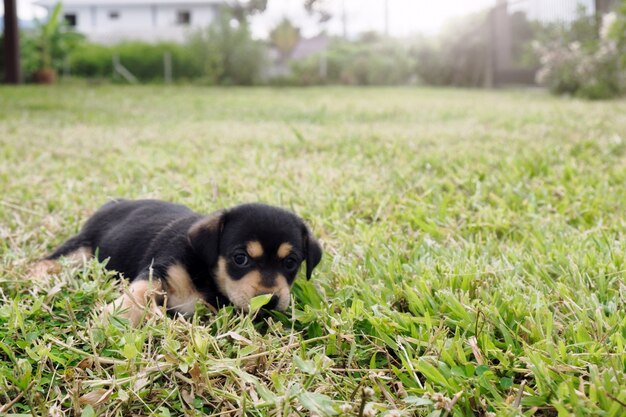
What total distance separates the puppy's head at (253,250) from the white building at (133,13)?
4767cm

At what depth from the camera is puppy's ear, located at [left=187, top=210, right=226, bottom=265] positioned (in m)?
2.62

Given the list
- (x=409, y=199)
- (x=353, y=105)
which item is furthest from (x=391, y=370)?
(x=353, y=105)

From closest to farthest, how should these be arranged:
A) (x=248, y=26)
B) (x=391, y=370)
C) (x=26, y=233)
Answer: (x=391, y=370) → (x=26, y=233) → (x=248, y=26)

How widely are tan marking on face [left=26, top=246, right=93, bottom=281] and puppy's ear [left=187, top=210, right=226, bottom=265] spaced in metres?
0.48

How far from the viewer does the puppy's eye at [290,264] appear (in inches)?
103

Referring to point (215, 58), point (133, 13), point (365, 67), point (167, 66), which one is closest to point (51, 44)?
point (215, 58)

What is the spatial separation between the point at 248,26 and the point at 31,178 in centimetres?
2172

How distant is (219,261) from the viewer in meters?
2.62

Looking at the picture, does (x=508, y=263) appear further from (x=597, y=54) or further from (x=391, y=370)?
(x=597, y=54)

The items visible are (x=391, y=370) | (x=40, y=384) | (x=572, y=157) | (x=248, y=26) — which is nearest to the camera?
(x=40, y=384)

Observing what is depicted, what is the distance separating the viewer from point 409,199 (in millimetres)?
4098

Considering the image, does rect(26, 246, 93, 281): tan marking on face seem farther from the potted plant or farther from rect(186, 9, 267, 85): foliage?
rect(186, 9, 267, 85): foliage

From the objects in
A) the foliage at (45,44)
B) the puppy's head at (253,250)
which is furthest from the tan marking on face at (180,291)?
the foliage at (45,44)

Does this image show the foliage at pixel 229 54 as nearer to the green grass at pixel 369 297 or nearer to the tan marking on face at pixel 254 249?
the green grass at pixel 369 297
